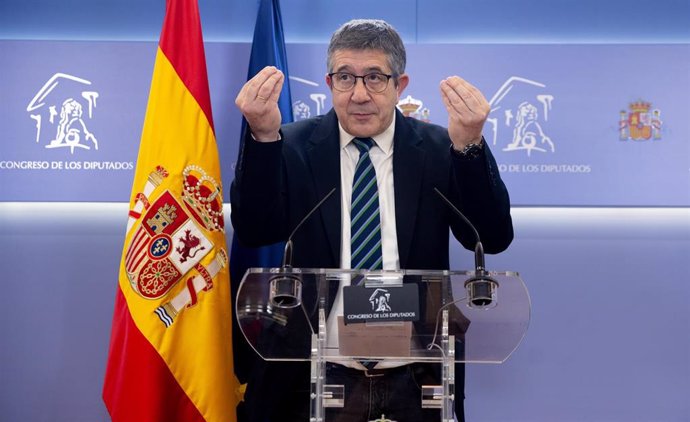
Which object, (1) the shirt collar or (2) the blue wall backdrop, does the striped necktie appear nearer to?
(1) the shirt collar

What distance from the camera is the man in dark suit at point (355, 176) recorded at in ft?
6.79

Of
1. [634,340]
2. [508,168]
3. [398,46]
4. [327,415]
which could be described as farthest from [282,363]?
[634,340]

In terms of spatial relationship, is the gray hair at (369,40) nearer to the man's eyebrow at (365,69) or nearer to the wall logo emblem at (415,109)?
the man's eyebrow at (365,69)

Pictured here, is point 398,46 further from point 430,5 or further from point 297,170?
point 430,5

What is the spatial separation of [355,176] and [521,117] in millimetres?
1507

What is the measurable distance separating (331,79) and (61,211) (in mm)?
1884

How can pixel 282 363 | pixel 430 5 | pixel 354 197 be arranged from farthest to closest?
pixel 430 5 < pixel 354 197 < pixel 282 363

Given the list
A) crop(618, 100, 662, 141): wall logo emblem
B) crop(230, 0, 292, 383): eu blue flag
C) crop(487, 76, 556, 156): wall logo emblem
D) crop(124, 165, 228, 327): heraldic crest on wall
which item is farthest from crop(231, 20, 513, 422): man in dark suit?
crop(618, 100, 662, 141): wall logo emblem

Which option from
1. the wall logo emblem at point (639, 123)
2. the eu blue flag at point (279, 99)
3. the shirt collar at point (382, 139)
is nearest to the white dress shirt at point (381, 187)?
the shirt collar at point (382, 139)

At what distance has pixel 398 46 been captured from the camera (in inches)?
96.4

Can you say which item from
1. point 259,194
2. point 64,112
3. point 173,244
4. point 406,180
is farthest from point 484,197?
point 64,112

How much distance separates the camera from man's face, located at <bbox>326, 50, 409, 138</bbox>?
7.80 feet

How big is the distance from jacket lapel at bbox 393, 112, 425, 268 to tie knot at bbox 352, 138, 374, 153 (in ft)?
0.24

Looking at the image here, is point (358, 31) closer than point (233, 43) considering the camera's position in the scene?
Yes
